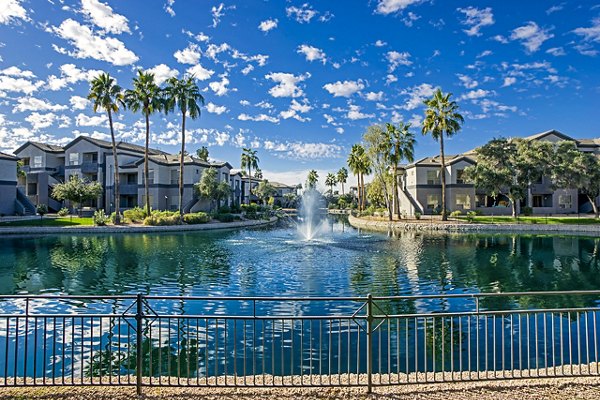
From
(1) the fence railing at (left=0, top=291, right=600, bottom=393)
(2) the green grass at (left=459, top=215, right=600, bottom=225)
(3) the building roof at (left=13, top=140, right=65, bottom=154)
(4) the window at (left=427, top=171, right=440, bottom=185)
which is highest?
(3) the building roof at (left=13, top=140, right=65, bottom=154)

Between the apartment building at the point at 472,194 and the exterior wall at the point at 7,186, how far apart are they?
54.7 meters

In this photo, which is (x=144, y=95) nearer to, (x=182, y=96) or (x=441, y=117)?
(x=182, y=96)

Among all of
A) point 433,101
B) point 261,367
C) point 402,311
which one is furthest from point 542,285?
point 433,101

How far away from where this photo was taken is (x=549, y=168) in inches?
1747

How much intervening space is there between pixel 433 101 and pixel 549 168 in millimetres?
16154

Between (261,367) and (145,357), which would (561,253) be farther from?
(145,357)

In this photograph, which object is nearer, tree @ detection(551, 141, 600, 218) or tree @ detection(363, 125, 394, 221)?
tree @ detection(551, 141, 600, 218)

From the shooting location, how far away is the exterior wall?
48.3 m

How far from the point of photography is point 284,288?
15148mm

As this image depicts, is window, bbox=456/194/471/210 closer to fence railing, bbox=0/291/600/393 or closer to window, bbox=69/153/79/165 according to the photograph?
fence railing, bbox=0/291/600/393

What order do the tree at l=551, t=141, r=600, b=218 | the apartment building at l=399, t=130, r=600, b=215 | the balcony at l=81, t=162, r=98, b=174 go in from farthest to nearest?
the balcony at l=81, t=162, r=98, b=174, the apartment building at l=399, t=130, r=600, b=215, the tree at l=551, t=141, r=600, b=218

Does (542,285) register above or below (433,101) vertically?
below

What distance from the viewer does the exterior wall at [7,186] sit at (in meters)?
48.3

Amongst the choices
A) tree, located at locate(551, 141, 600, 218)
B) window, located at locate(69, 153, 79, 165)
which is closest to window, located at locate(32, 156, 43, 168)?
window, located at locate(69, 153, 79, 165)
